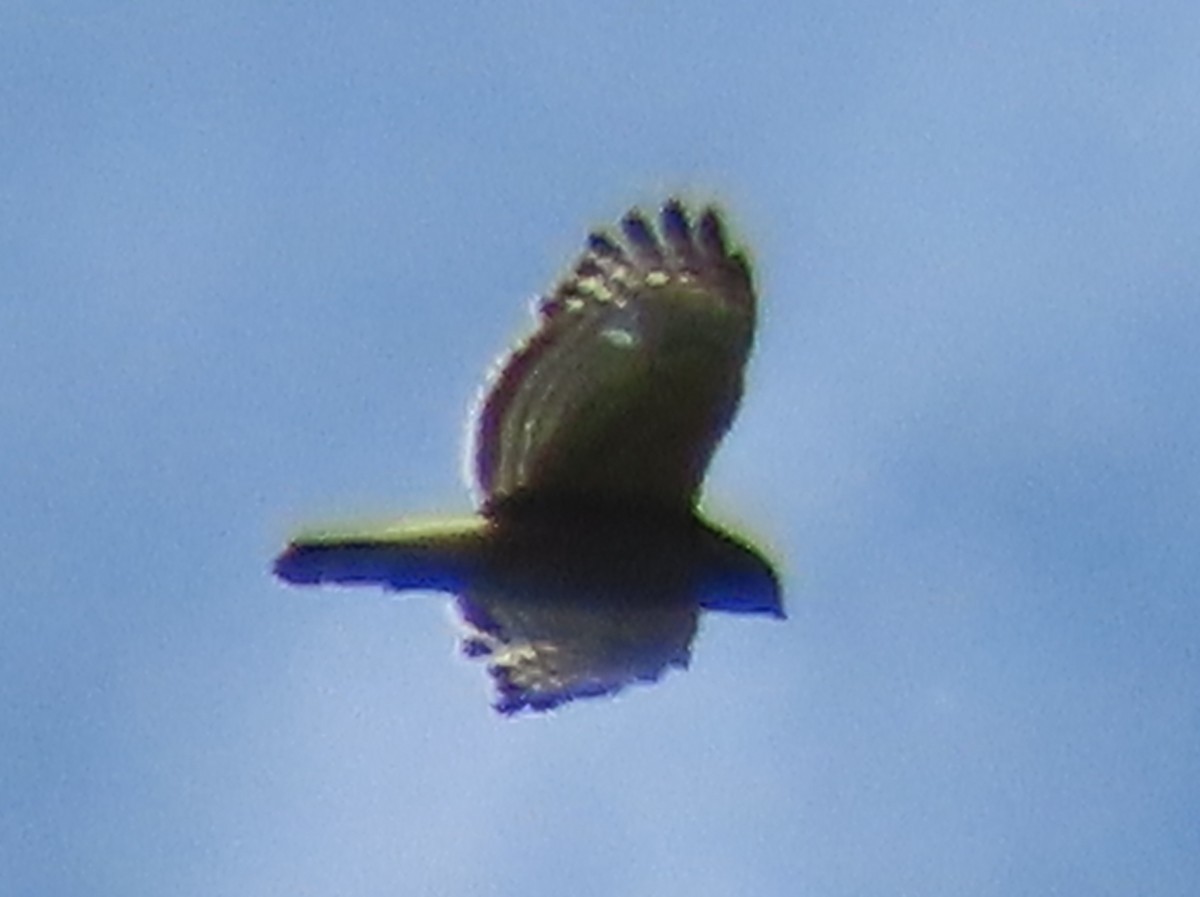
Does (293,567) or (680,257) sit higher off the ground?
(680,257)

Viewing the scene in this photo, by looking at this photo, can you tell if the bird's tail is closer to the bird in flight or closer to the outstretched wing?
the bird in flight

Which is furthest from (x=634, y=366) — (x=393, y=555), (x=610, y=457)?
(x=393, y=555)

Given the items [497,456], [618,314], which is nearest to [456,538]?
[497,456]

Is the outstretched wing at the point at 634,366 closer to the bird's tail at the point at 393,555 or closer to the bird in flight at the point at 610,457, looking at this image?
the bird in flight at the point at 610,457

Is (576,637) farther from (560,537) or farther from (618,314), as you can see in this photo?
(618,314)

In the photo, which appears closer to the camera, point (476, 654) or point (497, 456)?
point (497, 456)

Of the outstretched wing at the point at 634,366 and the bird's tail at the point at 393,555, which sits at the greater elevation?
the outstretched wing at the point at 634,366

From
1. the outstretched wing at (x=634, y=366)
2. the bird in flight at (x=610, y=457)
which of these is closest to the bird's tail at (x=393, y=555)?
the bird in flight at (x=610, y=457)

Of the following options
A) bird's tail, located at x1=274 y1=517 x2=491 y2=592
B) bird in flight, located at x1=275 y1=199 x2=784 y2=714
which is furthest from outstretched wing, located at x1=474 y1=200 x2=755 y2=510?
bird's tail, located at x1=274 y1=517 x2=491 y2=592
